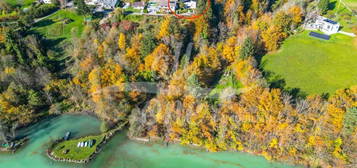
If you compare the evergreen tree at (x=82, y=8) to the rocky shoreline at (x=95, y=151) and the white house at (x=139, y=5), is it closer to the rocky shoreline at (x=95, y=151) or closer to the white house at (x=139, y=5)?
the white house at (x=139, y=5)

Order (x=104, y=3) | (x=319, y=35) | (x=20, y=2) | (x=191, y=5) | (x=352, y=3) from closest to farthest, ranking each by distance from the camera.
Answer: (x=319, y=35) < (x=352, y=3) < (x=191, y=5) < (x=104, y=3) < (x=20, y=2)

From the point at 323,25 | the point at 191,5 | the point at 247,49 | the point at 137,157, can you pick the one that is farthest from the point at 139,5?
the point at 323,25

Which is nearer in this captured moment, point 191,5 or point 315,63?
point 315,63

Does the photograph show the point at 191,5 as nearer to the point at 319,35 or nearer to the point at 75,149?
the point at 319,35

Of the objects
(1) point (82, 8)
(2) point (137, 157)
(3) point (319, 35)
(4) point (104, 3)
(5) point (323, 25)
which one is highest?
(4) point (104, 3)

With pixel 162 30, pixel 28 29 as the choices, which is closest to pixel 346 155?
pixel 162 30

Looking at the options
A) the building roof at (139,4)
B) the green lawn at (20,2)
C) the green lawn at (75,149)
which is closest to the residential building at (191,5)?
the building roof at (139,4)

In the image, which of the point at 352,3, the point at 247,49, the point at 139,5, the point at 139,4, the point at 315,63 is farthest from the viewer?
the point at 139,4
